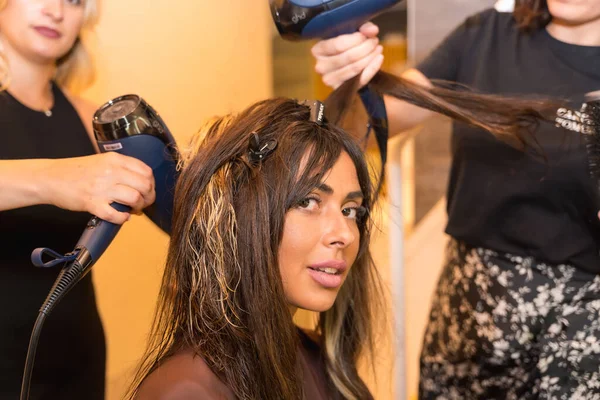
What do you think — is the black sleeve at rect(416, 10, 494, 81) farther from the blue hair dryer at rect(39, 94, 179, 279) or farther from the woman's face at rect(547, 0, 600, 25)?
the blue hair dryer at rect(39, 94, 179, 279)

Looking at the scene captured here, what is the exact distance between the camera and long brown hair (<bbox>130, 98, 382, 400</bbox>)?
1030 mm

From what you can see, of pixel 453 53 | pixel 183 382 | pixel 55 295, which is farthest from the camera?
pixel 453 53

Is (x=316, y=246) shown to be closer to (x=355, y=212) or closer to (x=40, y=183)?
(x=355, y=212)

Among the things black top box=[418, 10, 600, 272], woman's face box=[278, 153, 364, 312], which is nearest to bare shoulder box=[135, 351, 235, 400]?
woman's face box=[278, 153, 364, 312]

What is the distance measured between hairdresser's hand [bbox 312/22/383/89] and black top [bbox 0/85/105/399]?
0.51m

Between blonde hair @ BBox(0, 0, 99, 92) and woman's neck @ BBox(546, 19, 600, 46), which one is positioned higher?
woman's neck @ BBox(546, 19, 600, 46)

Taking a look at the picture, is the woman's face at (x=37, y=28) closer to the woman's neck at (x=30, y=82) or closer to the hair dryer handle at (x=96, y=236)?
the woman's neck at (x=30, y=82)

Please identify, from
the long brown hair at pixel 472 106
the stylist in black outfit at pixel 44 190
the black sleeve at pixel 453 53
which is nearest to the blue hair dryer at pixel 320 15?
A: the long brown hair at pixel 472 106

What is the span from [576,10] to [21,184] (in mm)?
986

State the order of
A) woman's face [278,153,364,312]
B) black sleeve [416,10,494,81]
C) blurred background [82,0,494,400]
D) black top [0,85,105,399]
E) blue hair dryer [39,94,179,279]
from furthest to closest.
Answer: blurred background [82,0,494,400] → black sleeve [416,10,494,81] → black top [0,85,105,399] → blue hair dryer [39,94,179,279] → woman's face [278,153,364,312]

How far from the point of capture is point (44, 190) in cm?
112

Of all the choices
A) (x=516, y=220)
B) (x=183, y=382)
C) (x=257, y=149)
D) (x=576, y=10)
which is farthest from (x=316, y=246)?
(x=576, y=10)

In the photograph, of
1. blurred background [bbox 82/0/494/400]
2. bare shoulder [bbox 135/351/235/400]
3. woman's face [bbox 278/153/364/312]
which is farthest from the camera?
blurred background [bbox 82/0/494/400]

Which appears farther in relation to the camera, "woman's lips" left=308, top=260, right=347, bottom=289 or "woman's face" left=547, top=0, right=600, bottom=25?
"woman's face" left=547, top=0, right=600, bottom=25
